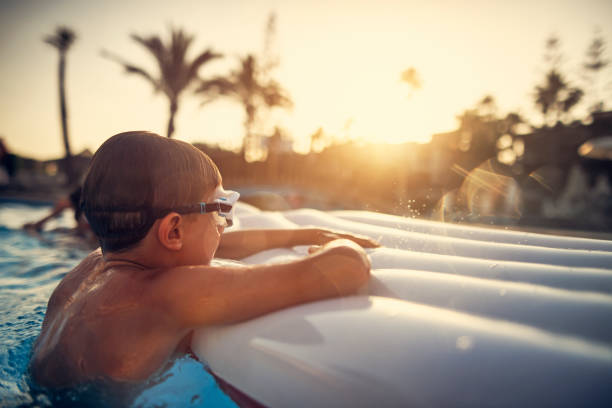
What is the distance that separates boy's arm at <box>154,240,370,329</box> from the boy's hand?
2.02ft

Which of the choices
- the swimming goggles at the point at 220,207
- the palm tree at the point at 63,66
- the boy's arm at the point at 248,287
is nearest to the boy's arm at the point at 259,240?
the swimming goggles at the point at 220,207

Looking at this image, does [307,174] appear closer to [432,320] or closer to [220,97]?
[220,97]

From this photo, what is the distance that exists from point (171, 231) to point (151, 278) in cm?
15

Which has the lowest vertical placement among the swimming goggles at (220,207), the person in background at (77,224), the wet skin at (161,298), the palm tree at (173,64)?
the person in background at (77,224)

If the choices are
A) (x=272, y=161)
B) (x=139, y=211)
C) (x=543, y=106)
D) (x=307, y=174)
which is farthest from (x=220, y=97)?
(x=543, y=106)

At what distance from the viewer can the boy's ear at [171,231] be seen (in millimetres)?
929

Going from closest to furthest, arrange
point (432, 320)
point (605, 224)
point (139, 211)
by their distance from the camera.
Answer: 1. point (432, 320)
2. point (139, 211)
3. point (605, 224)

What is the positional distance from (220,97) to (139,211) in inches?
559

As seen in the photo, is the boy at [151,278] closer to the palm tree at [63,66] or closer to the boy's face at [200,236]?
the boy's face at [200,236]

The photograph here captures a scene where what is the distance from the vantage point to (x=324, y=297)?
0.92m

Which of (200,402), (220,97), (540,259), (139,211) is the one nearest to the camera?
(139,211)

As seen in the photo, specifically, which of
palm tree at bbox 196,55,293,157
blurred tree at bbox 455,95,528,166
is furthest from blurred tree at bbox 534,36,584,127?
palm tree at bbox 196,55,293,157

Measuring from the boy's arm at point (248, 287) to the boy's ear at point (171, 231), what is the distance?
0.12 metres

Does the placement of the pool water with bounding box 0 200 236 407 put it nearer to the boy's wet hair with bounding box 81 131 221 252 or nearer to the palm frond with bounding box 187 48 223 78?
the boy's wet hair with bounding box 81 131 221 252
